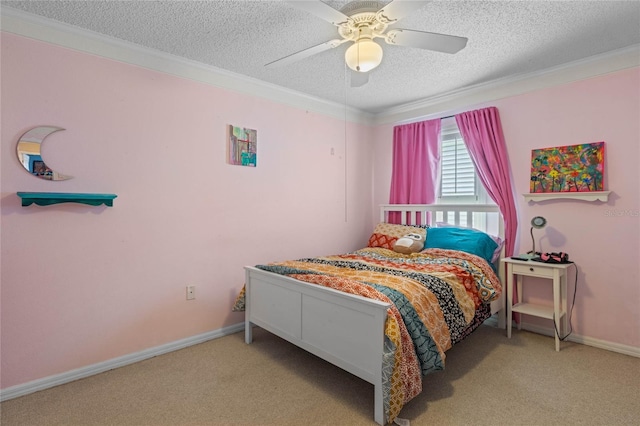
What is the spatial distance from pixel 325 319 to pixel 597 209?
248 centimetres

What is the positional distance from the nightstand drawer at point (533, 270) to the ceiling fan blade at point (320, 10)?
8.17 ft

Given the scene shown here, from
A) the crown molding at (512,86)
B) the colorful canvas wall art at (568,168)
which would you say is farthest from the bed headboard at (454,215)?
the crown molding at (512,86)

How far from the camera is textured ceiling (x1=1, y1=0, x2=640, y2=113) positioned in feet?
6.64

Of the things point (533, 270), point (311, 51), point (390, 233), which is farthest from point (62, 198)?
point (533, 270)

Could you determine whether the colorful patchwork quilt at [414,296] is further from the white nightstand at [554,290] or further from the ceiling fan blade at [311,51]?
the ceiling fan blade at [311,51]

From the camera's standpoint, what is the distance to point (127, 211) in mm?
2490

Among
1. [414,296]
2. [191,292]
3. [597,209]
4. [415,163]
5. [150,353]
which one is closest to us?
[414,296]

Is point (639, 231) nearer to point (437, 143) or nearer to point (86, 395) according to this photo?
point (437, 143)

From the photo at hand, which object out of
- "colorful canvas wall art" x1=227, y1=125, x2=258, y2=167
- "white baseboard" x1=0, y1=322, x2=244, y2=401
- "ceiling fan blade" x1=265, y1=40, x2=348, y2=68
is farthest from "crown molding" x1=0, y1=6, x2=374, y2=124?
"white baseboard" x1=0, y1=322, x2=244, y2=401

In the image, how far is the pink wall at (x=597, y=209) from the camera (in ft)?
8.43

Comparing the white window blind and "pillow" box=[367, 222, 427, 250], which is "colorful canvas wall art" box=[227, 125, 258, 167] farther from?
the white window blind

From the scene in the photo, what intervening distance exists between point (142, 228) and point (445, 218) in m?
3.06

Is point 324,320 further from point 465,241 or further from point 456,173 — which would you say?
point 456,173

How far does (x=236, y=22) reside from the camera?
219 centimetres
